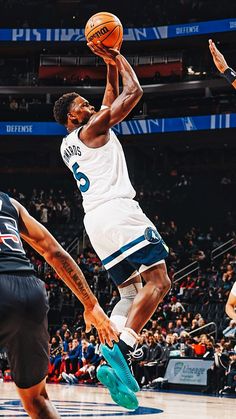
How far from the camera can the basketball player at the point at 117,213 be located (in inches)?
236

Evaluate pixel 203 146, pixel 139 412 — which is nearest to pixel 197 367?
pixel 139 412

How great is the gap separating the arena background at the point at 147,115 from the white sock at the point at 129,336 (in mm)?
18622

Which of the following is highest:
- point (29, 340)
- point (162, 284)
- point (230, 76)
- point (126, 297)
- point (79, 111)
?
point (230, 76)

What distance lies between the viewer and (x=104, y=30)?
633 cm

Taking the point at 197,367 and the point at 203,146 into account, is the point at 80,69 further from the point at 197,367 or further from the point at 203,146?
the point at 197,367

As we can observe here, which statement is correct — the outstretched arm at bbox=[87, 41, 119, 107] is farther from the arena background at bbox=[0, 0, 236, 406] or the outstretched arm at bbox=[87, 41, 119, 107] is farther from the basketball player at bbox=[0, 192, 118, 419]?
the arena background at bbox=[0, 0, 236, 406]

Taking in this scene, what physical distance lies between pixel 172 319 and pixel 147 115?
12339 millimetres

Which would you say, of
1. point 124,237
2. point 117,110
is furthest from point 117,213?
point 117,110

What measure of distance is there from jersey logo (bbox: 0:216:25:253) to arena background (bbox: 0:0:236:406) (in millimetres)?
20211

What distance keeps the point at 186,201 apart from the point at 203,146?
304 cm

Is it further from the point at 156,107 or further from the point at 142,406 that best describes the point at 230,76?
the point at 156,107

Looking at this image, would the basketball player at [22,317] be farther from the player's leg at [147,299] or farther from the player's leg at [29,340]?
the player's leg at [147,299]

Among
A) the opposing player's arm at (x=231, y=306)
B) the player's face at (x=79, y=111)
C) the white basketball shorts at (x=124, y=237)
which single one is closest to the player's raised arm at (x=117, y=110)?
the player's face at (x=79, y=111)

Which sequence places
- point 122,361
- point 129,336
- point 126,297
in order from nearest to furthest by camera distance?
point 122,361, point 129,336, point 126,297
